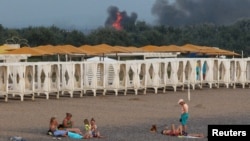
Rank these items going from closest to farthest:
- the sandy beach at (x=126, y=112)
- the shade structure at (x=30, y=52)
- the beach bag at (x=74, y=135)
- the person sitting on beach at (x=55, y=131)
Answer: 1. the beach bag at (x=74, y=135)
2. the person sitting on beach at (x=55, y=131)
3. the sandy beach at (x=126, y=112)
4. the shade structure at (x=30, y=52)

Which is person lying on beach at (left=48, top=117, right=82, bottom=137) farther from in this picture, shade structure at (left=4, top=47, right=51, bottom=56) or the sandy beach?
shade structure at (left=4, top=47, right=51, bottom=56)

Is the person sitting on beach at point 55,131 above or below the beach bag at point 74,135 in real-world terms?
above

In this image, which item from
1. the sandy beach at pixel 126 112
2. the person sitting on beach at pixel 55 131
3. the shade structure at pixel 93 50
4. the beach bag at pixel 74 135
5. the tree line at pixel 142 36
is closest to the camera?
the beach bag at pixel 74 135

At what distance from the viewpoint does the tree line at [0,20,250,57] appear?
227 ft

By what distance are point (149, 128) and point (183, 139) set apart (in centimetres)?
261

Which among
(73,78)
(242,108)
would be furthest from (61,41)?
(242,108)

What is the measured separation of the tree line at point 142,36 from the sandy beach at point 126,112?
62.3ft

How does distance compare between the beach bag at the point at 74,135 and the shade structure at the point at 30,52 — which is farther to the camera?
the shade structure at the point at 30,52

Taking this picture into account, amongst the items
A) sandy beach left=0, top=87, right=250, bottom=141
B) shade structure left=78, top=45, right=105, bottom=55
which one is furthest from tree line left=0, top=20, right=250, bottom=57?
sandy beach left=0, top=87, right=250, bottom=141

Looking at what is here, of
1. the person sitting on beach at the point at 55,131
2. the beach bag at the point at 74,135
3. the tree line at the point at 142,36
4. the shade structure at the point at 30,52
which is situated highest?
the tree line at the point at 142,36

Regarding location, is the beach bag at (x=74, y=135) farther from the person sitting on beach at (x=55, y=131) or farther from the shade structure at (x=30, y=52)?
the shade structure at (x=30, y=52)

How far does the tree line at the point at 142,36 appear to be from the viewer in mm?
69137

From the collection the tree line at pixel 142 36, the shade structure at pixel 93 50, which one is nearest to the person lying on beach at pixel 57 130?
the shade structure at pixel 93 50

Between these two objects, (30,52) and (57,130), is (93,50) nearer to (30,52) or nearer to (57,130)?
(30,52)
